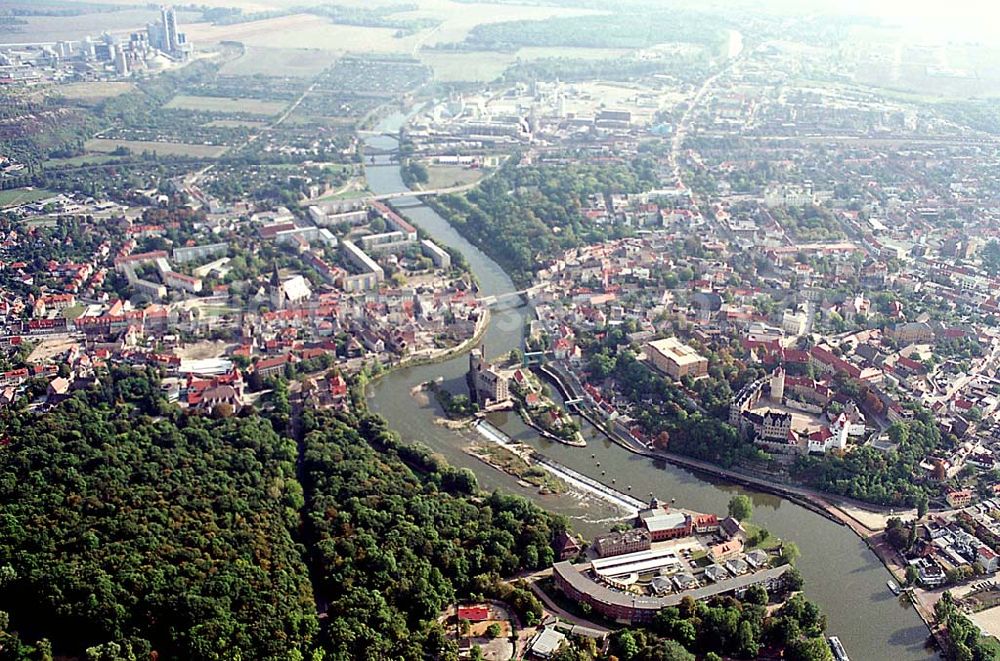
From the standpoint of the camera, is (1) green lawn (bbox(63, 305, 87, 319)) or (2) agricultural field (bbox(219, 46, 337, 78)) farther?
(2) agricultural field (bbox(219, 46, 337, 78))

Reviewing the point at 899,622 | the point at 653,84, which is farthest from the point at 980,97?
the point at 899,622

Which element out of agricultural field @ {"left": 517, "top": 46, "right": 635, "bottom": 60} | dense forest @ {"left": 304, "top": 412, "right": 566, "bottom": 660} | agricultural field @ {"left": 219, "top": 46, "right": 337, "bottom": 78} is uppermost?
agricultural field @ {"left": 517, "top": 46, "right": 635, "bottom": 60}

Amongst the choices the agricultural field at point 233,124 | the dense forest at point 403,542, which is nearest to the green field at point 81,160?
the agricultural field at point 233,124

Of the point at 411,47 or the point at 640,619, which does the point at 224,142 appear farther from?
the point at 640,619

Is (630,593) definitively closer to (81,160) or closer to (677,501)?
(677,501)

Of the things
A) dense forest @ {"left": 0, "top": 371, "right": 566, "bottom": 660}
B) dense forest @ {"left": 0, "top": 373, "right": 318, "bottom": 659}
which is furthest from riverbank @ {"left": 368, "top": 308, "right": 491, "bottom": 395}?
dense forest @ {"left": 0, "top": 373, "right": 318, "bottom": 659}

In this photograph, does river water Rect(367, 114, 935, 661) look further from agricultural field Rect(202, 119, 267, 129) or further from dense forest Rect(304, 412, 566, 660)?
agricultural field Rect(202, 119, 267, 129)
